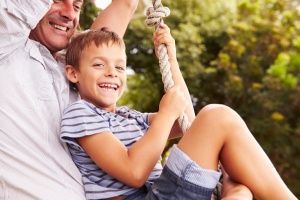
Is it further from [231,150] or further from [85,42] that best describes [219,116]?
[85,42]

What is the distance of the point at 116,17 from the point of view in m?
2.02

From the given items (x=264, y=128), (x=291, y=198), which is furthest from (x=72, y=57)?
(x=264, y=128)

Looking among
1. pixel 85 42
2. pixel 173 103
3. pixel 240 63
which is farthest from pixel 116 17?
pixel 240 63

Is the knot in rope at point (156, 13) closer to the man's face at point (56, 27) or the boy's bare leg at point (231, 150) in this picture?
the man's face at point (56, 27)

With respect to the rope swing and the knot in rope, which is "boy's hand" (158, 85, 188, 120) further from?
the knot in rope

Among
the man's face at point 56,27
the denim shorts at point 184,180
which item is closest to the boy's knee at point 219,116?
the denim shorts at point 184,180

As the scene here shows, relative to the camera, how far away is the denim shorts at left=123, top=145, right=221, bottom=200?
1.39m

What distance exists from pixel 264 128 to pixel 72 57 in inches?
237

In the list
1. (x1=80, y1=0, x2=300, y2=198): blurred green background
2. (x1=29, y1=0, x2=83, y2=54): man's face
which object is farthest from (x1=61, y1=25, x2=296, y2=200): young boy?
(x1=80, y1=0, x2=300, y2=198): blurred green background

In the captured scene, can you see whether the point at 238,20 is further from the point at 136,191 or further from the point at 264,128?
the point at 136,191

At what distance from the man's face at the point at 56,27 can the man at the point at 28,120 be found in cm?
15

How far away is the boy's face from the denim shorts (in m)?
0.29

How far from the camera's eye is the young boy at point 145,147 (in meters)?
1.40

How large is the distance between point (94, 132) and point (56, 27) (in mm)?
460
